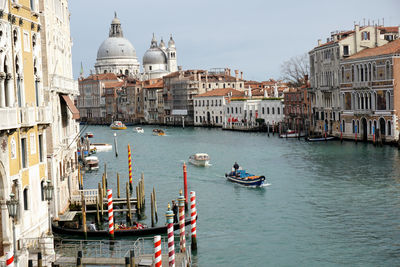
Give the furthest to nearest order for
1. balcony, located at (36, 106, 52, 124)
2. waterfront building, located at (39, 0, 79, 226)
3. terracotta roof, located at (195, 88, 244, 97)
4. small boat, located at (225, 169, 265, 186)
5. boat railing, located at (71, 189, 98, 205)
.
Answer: terracotta roof, located at (195, 88, 244, 97)
small boat, located at (225, 169, 265, 186)
boat railing, located at (71, 189, 98, 205)
waterfront building, located at (39, 0, 79, 226)
balcony, located at (36, 106, 52, 124)

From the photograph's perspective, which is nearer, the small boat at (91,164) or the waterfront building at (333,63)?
the small boat at (91,164)

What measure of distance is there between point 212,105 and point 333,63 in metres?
20.0

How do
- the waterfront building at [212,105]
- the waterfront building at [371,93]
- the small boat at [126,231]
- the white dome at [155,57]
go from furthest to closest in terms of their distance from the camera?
the white dome at [155,57] < the waterfront building at [212,105] < the waterfront building at [371,93] < the small boat at [126,231]

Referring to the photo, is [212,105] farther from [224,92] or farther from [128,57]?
[128,57]

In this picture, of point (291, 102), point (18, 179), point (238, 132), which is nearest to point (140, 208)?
point (18, 179)

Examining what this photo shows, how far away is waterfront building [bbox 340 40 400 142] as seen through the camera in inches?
1077

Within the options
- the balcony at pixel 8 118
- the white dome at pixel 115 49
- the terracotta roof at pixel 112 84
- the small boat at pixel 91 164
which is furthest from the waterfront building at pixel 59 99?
the white dome at pixel 115 49

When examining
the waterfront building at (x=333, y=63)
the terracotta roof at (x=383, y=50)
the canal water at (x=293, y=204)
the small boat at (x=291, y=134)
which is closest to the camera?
the canal water at (x=293, y=204)

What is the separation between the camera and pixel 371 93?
29172 millimetres

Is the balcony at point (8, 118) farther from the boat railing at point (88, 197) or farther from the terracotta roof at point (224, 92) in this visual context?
the terracotta roof at point (224, 92)

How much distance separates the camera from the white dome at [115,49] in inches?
3361

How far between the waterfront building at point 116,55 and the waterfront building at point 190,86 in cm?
2562

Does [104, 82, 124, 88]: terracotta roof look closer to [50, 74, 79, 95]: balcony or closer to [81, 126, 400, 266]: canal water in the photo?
[81, 126, 400, 266]: canal water

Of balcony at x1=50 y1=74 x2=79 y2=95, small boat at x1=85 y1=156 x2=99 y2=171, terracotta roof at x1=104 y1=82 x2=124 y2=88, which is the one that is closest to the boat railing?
balcony at x1=50 y1=74 x2=79 y2=95
